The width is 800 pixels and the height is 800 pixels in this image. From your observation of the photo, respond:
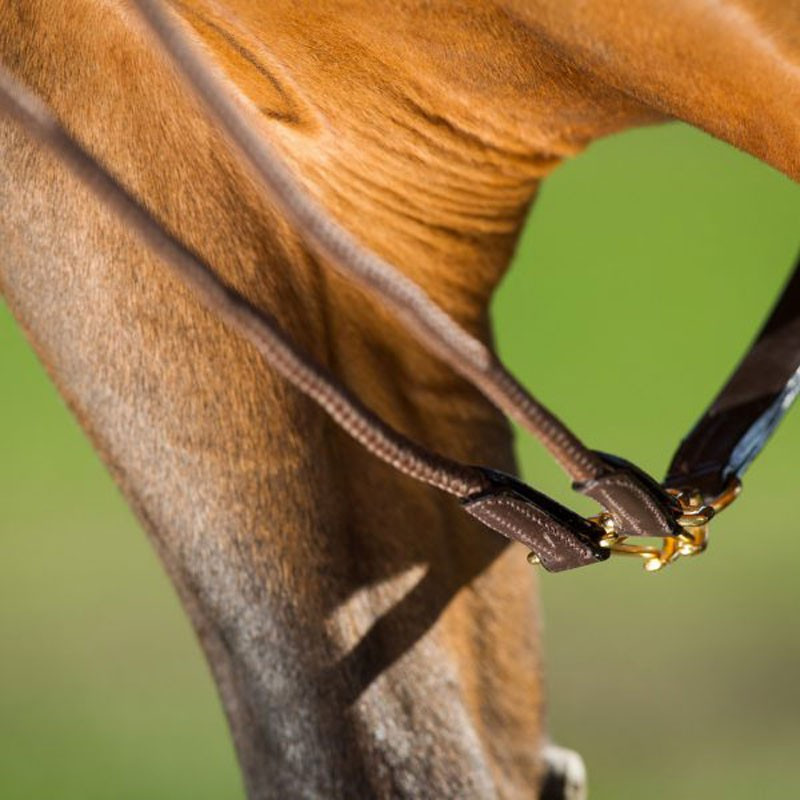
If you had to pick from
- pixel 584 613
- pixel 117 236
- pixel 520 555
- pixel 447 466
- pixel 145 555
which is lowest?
pixel 584 613

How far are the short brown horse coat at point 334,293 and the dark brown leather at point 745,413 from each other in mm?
84

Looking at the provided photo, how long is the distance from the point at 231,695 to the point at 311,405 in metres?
0.13

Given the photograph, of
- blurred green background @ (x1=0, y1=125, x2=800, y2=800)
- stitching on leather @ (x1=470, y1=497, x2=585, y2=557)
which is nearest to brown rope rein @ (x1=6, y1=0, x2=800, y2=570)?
stitching on leather @ (x1=470, y1=497, x2=585, y2=557)

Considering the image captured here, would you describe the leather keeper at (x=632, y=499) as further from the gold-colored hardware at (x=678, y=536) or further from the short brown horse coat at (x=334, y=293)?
the short brown horse coat at (x=334, y=293)

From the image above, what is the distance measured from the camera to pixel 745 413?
0.57 metres

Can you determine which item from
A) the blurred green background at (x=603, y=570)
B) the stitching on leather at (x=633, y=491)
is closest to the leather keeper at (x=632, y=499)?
the stitching on leather at (x=633, y=491)

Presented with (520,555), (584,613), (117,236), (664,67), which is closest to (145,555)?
(584,613)

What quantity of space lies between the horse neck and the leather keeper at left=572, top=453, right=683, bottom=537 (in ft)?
0.35

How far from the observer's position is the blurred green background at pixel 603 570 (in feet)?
4.16

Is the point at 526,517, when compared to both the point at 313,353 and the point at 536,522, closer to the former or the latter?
the point at 536,522

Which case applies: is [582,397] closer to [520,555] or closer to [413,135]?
[520,555]

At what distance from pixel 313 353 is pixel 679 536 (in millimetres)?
149

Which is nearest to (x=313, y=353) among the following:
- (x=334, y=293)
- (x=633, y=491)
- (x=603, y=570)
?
(x=334, y=293)

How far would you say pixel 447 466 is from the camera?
45 cm
